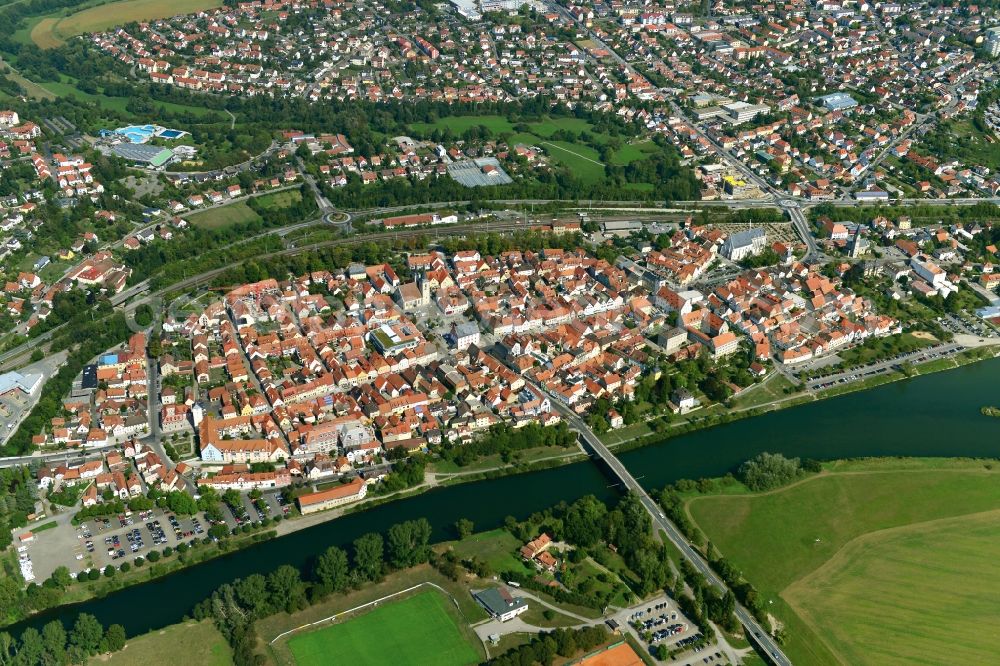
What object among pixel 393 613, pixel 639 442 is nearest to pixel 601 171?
pixel 639 442

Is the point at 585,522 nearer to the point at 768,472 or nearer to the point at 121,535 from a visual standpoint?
the point at 768,472

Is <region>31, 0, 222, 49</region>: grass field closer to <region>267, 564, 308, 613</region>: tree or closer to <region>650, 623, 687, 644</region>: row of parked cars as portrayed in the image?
<region>267, 564, 308, 613</region>: tree

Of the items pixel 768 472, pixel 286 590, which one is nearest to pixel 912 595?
pixel 768 472

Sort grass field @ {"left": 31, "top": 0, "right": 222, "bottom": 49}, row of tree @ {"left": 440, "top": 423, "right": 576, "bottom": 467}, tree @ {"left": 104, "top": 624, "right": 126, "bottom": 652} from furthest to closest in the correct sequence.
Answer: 1. grass field @ {"left": 31, "top": 0, "right": 222, "bottom": 49}
2. row of tree @ {"left": 440, "top": 423, "right": 576, "bottom": 467}
3. tree @ {"left": 104, "top": 624, "right": 126, "bottom": 652}

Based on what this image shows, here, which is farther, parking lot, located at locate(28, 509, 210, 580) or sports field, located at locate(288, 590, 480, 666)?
parking lot, located at locate(28, 509, 210, 580)

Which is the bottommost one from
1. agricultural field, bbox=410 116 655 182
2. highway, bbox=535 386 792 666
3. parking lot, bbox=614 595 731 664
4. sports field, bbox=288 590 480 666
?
sports field, bbox=288 590 480 666

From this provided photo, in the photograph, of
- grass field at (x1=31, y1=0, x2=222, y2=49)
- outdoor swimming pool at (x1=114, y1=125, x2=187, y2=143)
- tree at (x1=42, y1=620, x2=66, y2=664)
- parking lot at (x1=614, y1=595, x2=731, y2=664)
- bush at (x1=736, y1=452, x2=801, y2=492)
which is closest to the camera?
tree at (x1=42, y1=620, x2=66, y2=664)

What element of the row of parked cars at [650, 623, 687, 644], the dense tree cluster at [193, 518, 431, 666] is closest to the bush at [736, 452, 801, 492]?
the row of parked cars at [650, 623, 687, 644]
